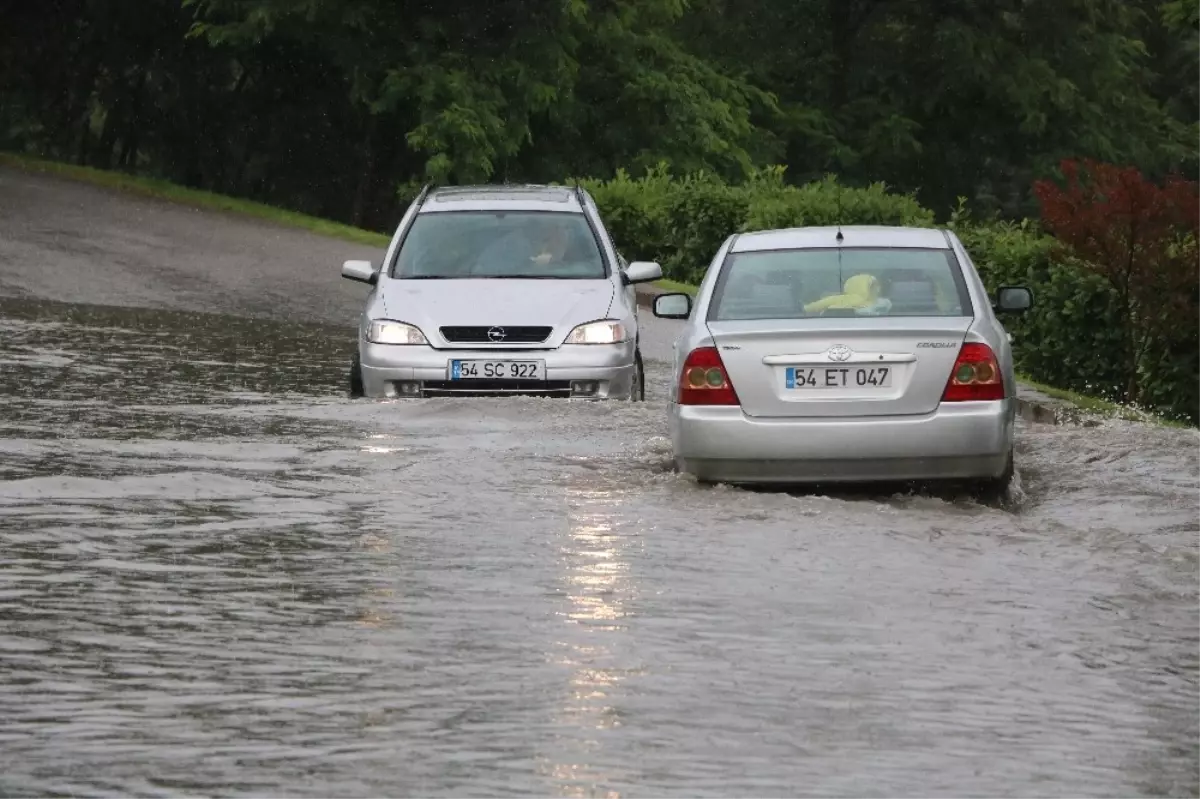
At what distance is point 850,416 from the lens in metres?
12.3

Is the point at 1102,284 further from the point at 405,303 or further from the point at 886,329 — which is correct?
the point at 886,329

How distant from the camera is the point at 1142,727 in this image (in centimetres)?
757

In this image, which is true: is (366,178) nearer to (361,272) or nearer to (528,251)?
(528,251)

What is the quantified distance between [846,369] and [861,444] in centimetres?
35

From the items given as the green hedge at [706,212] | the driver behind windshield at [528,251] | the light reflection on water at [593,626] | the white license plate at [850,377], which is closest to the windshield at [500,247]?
the driver behind windshield at [528,251]

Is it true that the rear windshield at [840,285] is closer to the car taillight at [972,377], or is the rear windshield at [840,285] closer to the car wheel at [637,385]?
the car taillight at [972,377]

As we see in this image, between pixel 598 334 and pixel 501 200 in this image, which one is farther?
pixel 501 200

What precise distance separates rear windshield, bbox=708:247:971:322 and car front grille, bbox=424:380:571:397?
3.54 meters

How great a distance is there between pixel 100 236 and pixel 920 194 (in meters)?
27.8

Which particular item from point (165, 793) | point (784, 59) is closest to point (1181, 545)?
point (165, 793)

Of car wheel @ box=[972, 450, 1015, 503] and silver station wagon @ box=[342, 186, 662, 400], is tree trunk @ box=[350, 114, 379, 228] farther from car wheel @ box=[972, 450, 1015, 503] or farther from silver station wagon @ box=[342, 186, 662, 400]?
car wheel @ box=[972, 450, 1015, 503]

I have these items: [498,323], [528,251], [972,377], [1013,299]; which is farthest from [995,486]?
[528,251]

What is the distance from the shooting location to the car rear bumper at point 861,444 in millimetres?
12242

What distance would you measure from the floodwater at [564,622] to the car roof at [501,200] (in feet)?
11.2
